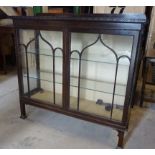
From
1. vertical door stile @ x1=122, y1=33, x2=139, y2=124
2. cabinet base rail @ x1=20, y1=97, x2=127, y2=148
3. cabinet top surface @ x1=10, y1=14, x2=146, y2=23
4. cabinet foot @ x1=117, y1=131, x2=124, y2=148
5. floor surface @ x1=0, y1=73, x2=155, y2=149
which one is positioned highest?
cabinet top surface @ x1=10, y1=14, x2=146, y2=23

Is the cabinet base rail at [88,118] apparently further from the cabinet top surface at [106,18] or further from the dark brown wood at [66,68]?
the cabinet top surface at [106,18]

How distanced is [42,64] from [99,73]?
570 mm

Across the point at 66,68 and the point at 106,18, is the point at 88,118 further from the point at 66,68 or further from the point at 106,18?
the point at 106,18

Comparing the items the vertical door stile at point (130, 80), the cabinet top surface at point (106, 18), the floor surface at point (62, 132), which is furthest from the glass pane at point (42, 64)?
the vertical door stile at point (130, 80)

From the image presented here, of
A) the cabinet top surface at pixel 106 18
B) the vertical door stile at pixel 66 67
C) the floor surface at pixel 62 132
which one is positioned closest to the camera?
the cabinet top surface at pixel 106 18

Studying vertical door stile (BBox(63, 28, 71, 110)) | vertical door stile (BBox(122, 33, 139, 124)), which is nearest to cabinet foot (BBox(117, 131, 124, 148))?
vertical door stile (BBox(122, 33, 139, 124))

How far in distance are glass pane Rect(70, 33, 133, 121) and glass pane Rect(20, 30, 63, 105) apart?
154mm

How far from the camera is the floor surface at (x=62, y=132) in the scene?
1.53 metres

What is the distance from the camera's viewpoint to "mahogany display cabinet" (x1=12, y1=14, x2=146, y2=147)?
128 cm

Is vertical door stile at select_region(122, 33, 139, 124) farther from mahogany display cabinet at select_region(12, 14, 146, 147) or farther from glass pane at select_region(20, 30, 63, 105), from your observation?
glass pane at select_region(20, 30, 63, 105)

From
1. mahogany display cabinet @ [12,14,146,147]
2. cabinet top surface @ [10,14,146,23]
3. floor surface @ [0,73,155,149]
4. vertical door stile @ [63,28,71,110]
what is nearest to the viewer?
cabinet top surface @ [10,14,146,23]

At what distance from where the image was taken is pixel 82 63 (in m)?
1.55

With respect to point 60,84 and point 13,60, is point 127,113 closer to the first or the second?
point 60,84
